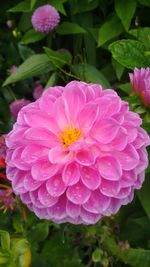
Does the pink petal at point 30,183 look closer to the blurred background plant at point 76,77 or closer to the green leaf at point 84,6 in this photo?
the blurred background plant at point 76,77

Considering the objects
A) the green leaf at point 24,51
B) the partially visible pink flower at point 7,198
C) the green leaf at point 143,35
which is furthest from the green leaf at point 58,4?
the partially visible pink flower at point 7,198

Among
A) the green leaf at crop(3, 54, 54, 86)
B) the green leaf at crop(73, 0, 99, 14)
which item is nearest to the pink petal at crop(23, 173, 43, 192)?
the green leaf at crop(3, 54, 54, 86)

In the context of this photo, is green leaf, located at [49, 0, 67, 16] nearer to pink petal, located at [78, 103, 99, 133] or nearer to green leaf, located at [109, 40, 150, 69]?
green leaf, located at [109, 40, 150, 69]

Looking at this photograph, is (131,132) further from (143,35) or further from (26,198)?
(143,35)

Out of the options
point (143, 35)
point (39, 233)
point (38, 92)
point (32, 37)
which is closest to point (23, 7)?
point (32, 37)

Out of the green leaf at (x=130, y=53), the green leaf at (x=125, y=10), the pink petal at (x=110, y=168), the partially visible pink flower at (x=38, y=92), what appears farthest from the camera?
the partially visible pink flower at (x=38, y=92)

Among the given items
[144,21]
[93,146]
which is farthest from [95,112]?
[144,21]

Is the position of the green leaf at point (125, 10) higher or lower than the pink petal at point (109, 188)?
lower

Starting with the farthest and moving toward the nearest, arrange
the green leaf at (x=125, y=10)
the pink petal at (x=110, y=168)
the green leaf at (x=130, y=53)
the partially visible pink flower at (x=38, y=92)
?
the partially visible pink flower at (x=38, y=92), the green leaf at (x=125, y=10), the green leaf at (x=130, y=53), the pink petal at (x=110, y=168)
